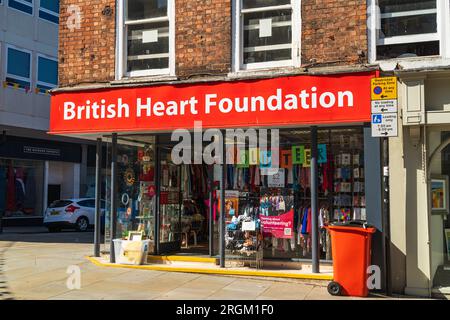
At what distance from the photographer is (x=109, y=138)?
11.0m

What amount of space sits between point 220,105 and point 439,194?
4.10 meters

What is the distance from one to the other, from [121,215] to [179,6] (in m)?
4.56

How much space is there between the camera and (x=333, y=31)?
902 cm

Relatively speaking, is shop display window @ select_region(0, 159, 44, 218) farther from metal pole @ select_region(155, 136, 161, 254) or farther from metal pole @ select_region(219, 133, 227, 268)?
metal pole @ select_region(219, 133, 227, 268)

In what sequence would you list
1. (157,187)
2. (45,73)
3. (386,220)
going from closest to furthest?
(386,220)
(157,187)
(45,73)

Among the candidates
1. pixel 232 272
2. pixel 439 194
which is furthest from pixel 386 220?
pixel 232 272

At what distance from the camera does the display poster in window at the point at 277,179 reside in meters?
9.91

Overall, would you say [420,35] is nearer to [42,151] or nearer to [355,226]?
[355,226]

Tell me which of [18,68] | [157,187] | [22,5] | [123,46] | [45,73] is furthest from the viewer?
[45,73]

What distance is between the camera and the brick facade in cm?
894

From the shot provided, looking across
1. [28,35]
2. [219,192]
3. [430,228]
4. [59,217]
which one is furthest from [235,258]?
[28,35]

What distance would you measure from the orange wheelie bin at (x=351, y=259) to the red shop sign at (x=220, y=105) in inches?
76.1

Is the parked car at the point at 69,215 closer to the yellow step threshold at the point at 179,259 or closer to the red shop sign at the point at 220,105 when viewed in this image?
the yellow step threshold at the point at 179,259
